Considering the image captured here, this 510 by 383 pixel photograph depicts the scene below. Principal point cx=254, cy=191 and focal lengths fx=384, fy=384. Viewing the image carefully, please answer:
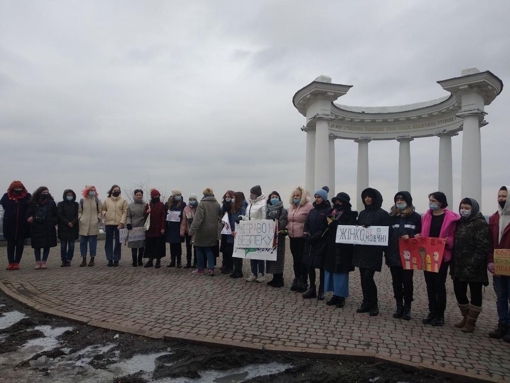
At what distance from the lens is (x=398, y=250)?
604 centimetres

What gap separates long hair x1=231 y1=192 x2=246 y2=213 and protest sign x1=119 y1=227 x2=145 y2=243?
2744 millimetres

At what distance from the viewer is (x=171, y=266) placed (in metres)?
10.4

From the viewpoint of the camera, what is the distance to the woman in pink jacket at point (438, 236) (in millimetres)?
5669

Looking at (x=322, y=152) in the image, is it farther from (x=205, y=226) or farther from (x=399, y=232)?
(x=399, y=232)

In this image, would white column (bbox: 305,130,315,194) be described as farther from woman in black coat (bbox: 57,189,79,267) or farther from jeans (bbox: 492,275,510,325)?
jeans (bbox: 492,275,510,325)

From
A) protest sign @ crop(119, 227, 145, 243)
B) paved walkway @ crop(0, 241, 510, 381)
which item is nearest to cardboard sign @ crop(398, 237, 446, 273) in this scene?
paved walkway @ crop(0, 241, 510, 381)

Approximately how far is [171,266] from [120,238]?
1546 millimetres

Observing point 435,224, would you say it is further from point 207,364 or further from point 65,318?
point 65,318

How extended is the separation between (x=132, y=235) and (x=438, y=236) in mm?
7324

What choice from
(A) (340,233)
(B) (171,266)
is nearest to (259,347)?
(A) (340,233)

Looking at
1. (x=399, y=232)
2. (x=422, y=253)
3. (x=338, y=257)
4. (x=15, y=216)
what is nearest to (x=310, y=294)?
(x=338, y=257)

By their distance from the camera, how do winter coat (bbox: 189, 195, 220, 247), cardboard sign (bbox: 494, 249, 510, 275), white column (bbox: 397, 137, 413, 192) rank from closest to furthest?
cardboard sign (bbox: 494, 249, 510, 275), winter coat (bbox: 189, 195, 220, 247), white column (bbox: 397, 137, 413, 192)

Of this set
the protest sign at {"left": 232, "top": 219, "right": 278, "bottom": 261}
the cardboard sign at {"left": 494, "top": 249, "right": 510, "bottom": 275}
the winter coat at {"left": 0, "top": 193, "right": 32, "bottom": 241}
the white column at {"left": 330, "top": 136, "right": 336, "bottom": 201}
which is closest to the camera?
the cardboard sign at {"left": 494, "top": 249, "right": 510, "bottom": 275}

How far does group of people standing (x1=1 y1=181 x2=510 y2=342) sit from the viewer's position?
5359 mm
